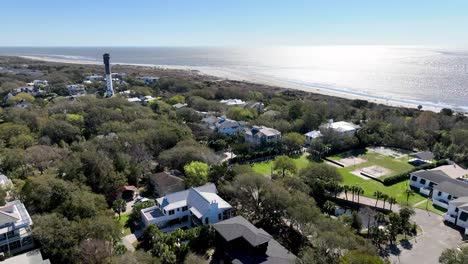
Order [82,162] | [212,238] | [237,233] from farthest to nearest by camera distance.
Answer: [82,162]
[212,238]
[237,233]

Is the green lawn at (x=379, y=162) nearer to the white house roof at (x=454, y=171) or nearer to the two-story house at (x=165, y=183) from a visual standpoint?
the white house roof at (x=454, y=171)

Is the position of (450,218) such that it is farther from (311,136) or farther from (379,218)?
(311,136)

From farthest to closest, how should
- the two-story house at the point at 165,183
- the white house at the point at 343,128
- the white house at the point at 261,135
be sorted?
the white house at the point at 343,128 < the white house at the point at 261,135 < the two-story house at the point at 165,183

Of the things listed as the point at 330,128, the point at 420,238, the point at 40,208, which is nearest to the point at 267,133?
the point at 330,128

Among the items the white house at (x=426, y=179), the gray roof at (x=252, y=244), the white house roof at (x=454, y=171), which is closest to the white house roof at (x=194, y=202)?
the gray roof at (x=252, y=244)

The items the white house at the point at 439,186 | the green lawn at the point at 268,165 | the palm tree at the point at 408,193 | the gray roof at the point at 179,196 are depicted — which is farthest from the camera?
the green lawn at the point at 268,165

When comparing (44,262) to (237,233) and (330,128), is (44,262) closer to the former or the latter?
(237,233)

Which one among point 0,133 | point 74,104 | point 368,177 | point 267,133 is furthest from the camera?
point 74,104
